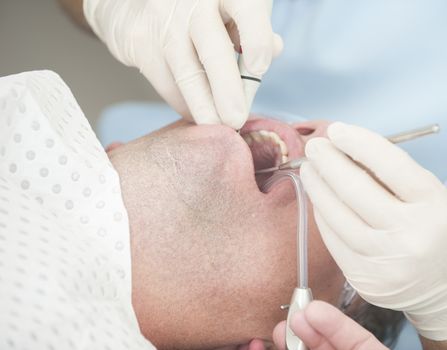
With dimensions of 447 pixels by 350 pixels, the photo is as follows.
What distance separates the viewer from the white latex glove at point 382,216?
2.88 feet

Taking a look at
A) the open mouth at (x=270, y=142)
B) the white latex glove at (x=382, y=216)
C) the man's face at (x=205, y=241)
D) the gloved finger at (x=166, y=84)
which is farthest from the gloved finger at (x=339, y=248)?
the gloved finger at (x=166, y=84)

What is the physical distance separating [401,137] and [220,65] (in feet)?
1.57

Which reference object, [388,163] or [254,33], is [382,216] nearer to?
[388,163]

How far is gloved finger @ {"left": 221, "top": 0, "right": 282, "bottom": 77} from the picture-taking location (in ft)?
3.81

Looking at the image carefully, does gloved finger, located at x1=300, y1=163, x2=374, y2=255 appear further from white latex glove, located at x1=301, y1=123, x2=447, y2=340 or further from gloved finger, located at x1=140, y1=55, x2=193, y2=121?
gloved finger, located at x1=140, y1=55, x2=193, y2=121

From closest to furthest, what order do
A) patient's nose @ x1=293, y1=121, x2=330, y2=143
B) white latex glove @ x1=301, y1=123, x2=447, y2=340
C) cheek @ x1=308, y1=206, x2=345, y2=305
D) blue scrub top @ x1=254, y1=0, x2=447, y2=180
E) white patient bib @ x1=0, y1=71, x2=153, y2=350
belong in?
white patient bib @ x1=0, y1=71, x2=153, y2=350 → white latex glove @ x1=301, y1=123, x2=447, y2=340 → cheek @ x1=308, y1=206, x2=345, y2=305 → patient's nose @ x1=293, y1=121, x2=330, y2=143 → blue scrub top @ x1=254, y1=0, x2=447, y2=180

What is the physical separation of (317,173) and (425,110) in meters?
0.71

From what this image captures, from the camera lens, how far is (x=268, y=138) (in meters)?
1.25

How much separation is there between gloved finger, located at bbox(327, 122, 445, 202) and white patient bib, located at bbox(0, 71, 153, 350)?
1.57 ft

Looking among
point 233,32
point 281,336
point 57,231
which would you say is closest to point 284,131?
point 233,32

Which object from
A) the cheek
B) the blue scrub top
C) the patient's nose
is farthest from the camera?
the blue scrub top

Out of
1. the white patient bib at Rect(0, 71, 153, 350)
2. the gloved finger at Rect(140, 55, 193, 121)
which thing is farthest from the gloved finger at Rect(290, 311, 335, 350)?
the gloved finger at Rect(140, 55, 193, 121)

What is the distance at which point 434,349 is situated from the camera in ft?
3.65

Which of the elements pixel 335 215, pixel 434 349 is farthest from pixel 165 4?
pixel 434 349
